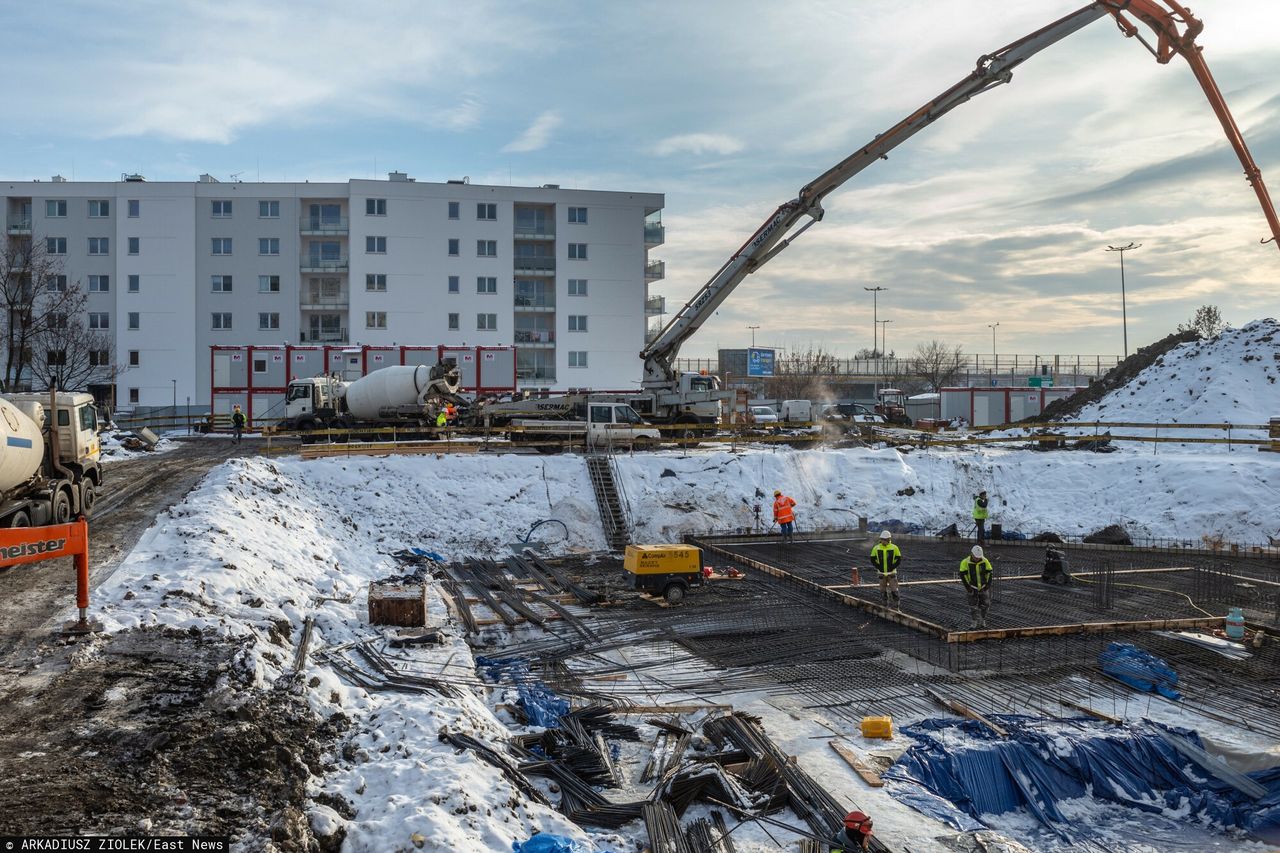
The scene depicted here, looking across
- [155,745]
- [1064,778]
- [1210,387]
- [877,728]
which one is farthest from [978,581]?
[1210,387]

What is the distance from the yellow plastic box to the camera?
10609 millimetres

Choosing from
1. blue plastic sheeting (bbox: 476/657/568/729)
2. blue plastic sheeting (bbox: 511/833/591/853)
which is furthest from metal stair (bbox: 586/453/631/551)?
blue plastic sheeting (bbox: 511/833/591/853)

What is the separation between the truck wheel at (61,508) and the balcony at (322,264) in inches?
1564

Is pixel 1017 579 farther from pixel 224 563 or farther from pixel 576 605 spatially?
pixel 224 563

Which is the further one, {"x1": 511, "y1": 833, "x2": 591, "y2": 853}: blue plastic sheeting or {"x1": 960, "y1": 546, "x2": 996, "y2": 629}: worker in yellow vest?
{"x1": 960, "y1": 546, "x2": 996, "y2": 629}: worker in yellow vest

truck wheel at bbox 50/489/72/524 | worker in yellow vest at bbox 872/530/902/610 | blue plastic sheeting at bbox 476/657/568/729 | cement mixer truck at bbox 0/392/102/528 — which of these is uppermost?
cement mixer truck at bbox 0/392/102/528

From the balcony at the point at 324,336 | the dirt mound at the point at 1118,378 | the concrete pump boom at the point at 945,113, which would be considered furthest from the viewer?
the balcony at the point at 324,336

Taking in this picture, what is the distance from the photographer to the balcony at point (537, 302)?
54.9 meters

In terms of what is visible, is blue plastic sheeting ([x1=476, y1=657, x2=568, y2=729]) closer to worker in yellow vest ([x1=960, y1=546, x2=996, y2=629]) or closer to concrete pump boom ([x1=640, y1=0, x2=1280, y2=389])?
worker in yellow vest ([x1=960, y1=546, x2=996, y2=629])

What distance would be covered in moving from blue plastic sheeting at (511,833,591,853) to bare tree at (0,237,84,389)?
3822cm

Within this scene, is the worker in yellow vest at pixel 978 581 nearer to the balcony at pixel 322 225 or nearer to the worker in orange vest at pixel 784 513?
the worker in orange vest at pixel 784 513

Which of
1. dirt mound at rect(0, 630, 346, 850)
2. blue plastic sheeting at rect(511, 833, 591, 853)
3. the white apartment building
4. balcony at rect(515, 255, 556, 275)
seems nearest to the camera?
dirt mound at rect(0, 630, 346, 850)

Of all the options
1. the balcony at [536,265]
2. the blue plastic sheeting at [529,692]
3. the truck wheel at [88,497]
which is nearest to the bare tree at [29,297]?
the truck wheel at [88,497]

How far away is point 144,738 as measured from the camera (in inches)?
306
